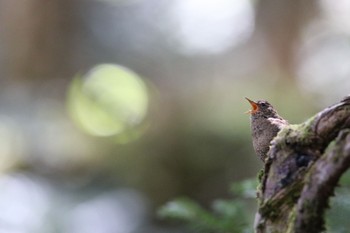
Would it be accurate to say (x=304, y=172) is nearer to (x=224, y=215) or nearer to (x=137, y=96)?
(x=224, y=215)

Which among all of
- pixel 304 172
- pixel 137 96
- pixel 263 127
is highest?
pixel 137 96

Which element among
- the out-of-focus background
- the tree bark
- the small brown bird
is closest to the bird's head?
the small brown bird

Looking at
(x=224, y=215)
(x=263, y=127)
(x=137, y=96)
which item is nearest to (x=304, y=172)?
(x=263, y=127)

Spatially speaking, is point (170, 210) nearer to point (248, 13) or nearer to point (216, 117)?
point (216, 117)

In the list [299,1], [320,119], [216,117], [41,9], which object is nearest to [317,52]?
[299,1]

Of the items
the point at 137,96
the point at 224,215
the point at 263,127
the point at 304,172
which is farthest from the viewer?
the point at 137,96
